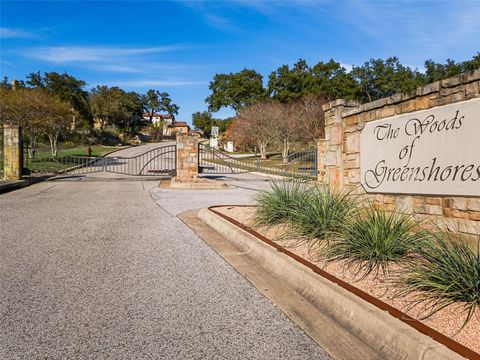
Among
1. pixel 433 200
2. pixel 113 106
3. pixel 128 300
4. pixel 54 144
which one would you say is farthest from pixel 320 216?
pixel 113 106

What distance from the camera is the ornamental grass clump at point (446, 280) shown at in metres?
3.26

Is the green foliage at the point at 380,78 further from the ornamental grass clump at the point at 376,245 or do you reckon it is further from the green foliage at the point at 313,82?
the ornamental grass clump at the point at 376,245

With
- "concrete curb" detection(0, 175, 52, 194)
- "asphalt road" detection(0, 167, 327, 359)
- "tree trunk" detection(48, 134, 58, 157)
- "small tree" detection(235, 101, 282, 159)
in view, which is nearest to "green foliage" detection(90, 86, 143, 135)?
"small tree" detection(235, 101, 282, 159)

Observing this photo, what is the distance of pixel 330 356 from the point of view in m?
3.00

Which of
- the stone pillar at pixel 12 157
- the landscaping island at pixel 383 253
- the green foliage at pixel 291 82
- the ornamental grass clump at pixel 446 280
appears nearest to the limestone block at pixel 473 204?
the landscaping island at pixel 383 253

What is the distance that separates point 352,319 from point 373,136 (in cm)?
359

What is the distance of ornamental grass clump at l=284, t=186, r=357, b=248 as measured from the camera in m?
5.61

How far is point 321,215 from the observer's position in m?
5.85

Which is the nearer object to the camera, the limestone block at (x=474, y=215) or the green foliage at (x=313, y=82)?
the limestone block at (x=474, y=215)

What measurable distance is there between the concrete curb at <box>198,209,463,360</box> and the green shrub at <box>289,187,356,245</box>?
2.35ft

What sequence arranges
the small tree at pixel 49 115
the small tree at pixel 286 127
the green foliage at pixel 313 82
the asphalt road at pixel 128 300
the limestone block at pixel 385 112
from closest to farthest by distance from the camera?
the asphalt road at pixel 128 300 < the limestone block at pixel 385 112 < the small tree at pixel 49 115 < the small tree at pixel 286 127 < the green foliage at pixel 313 82

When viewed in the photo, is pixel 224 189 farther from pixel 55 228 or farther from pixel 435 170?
pixel 435 170

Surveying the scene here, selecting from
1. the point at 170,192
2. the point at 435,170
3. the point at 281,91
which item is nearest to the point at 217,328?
the point at 435,170

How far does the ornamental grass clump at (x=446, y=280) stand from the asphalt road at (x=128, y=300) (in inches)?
44.5
